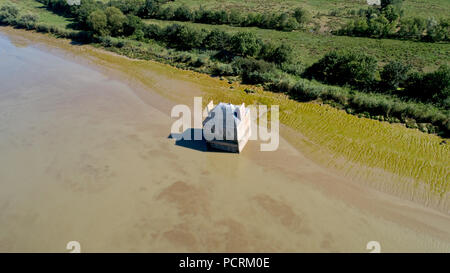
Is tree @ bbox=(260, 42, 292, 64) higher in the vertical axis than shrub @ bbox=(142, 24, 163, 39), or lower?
lower

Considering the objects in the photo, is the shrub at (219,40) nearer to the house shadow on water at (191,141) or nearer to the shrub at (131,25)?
the shrub at (131,25)

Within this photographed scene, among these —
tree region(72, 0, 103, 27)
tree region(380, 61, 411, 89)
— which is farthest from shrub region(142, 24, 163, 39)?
tree region(380, 61, 411, 89)

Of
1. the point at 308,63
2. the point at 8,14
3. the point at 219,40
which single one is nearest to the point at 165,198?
the point at 308,63

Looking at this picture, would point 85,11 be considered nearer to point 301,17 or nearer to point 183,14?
point 183,14

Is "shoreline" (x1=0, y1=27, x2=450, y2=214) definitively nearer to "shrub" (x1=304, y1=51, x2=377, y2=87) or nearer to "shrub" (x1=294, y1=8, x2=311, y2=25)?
"shrub" (x1=304, y1=51, x2=377, y2=87)

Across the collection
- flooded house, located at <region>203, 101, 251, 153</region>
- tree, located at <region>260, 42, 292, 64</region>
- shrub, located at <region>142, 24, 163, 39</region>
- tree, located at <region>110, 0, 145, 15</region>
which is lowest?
flooded house, located at <region>203, 101, 251, 153</region>
